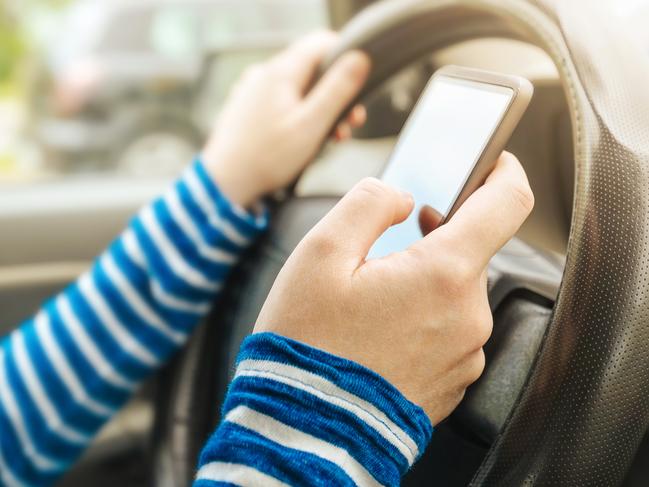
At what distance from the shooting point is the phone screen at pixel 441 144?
48cm

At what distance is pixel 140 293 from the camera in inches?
32.4

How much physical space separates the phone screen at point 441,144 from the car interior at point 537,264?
0.04 metres

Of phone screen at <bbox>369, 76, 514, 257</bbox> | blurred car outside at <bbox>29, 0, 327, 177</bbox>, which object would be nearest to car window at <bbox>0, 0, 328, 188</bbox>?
blurred car outside at <bbox>29, 0, 327, 177</bbox>

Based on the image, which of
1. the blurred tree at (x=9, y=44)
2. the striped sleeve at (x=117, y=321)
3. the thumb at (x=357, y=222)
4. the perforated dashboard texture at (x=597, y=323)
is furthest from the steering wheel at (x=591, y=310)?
the blurred tree at (x=9, y=44)

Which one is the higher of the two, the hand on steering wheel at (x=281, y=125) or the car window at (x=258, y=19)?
the hand on steering wheel at (x=281, y=125)

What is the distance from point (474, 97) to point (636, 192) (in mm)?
129

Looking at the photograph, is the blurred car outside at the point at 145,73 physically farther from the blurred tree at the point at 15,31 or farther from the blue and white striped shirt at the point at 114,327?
the blue and white striped shirt at the point at 114,327

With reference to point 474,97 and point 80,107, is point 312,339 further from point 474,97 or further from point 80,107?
point 80,107

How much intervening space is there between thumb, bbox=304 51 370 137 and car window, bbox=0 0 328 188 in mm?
845

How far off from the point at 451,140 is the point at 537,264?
0.39ft

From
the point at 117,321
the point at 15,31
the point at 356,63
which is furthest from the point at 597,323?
the point at 15,31

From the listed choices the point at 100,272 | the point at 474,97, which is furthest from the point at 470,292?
the point at 100,272

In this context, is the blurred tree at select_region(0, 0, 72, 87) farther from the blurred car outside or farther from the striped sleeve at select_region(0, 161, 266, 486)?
the striped sleeve at select_region(0, 161, 266, 486)

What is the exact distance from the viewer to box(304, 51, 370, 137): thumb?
771 mm
